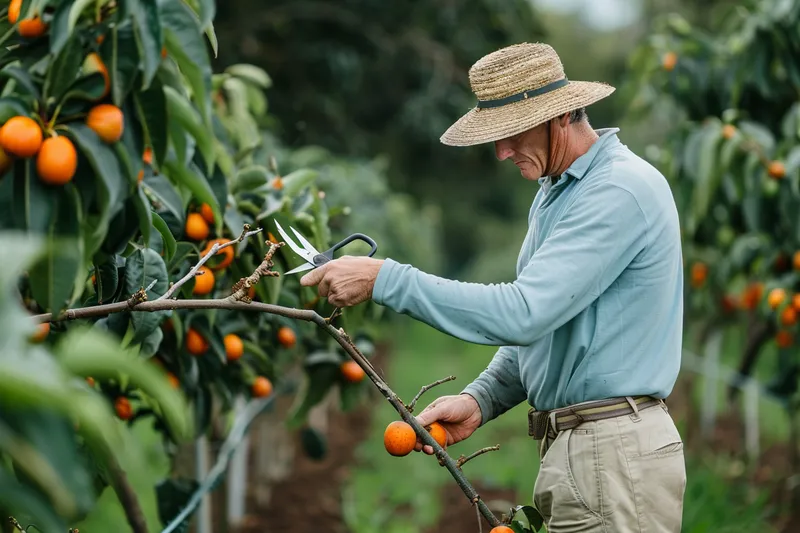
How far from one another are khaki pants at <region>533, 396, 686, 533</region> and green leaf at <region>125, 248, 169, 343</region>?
1.05 metres

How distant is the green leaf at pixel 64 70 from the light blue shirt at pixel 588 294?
811 mm

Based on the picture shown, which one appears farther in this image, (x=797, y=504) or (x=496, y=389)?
(x=797, y=504)

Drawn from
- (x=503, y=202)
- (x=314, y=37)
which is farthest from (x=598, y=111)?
(x=314, y=37)

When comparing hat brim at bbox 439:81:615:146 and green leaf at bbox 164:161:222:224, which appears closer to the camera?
green leaf at bbox 164:161:222:224

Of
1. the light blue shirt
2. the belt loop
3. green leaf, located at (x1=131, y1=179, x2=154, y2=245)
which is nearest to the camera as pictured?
green leaf, located at (x1=131, y1=179, x2=154, y2=245)

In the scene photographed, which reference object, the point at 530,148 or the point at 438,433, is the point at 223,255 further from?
the point at 530,148

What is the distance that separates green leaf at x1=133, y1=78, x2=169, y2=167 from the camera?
6.12 ft

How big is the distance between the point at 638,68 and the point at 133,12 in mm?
4304

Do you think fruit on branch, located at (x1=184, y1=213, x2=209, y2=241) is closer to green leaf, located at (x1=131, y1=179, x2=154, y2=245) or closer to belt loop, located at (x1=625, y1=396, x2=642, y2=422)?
green leaf, located at (x1=131, y1=179, x2=154, y2=245)

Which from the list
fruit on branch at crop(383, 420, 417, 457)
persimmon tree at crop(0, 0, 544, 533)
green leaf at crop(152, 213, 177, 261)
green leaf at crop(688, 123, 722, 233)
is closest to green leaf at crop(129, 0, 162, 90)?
persimmon tree at crop(0, 0, 544, 533)

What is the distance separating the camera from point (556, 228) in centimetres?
235

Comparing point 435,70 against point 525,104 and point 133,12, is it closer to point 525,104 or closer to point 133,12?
point 525,104

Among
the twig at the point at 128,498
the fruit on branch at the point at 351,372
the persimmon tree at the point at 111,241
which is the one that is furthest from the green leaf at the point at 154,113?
the fruit on branch at the point at 351,372

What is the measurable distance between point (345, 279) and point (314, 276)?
7 cm
